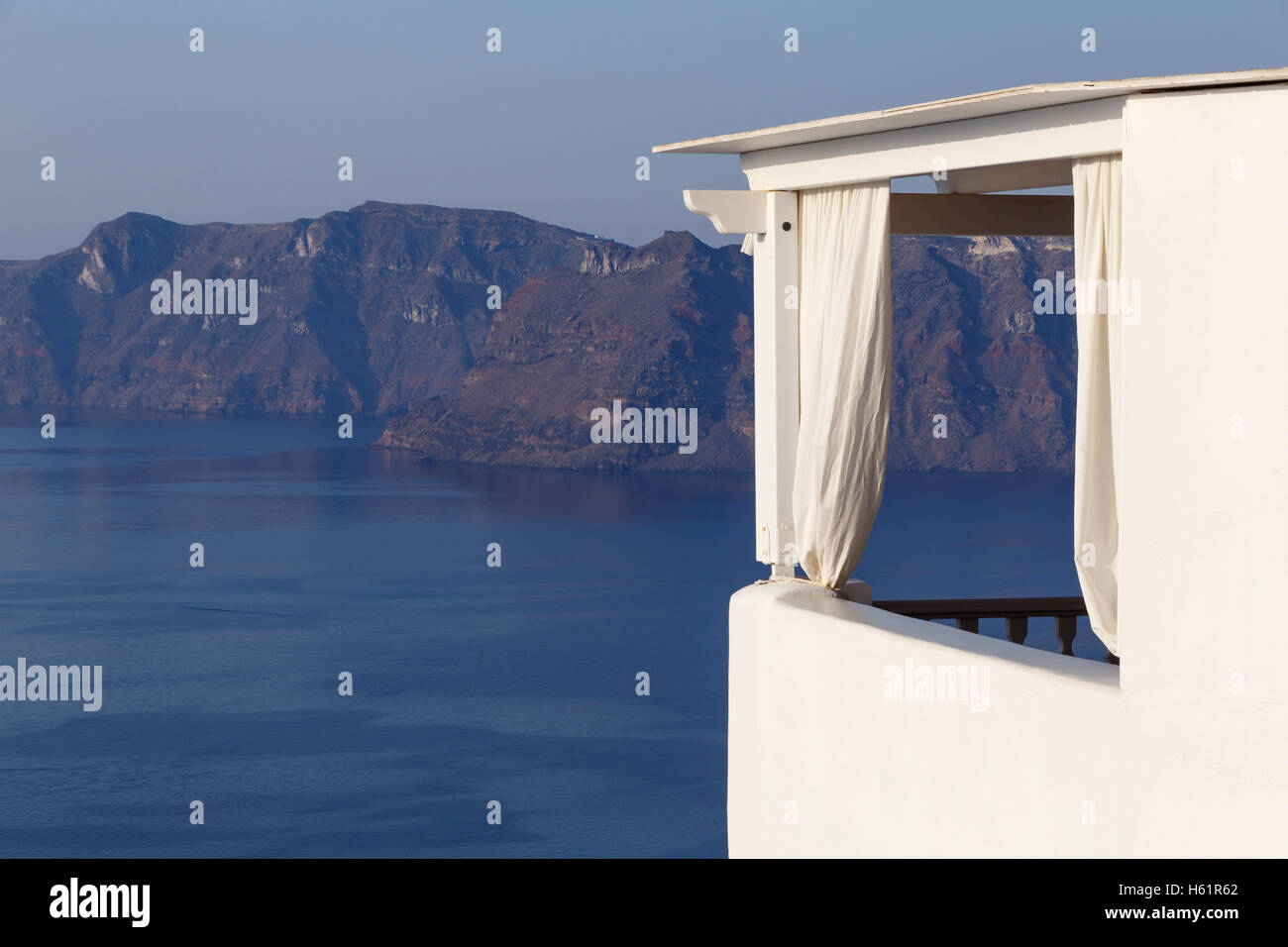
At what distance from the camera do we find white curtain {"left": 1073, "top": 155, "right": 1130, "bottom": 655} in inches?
126

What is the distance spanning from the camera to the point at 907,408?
116 meters

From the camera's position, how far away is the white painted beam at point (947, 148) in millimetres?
3217

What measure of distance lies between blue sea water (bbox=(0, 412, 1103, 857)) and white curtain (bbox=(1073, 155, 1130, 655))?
45914mm

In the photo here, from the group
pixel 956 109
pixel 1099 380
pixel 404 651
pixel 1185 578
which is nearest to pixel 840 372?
pixel 956 109

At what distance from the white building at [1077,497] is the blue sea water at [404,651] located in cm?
4500

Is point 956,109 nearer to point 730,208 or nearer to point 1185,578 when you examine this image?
point 730,208

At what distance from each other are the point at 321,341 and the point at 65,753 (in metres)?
94.1

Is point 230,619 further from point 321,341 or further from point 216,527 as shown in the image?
point 321,341

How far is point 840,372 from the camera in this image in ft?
13.7

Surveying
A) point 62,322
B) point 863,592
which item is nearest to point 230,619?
point 863,592

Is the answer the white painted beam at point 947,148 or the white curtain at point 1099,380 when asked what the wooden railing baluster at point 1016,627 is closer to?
the white curtain at point 1099,380

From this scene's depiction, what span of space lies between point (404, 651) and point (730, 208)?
2496 inches

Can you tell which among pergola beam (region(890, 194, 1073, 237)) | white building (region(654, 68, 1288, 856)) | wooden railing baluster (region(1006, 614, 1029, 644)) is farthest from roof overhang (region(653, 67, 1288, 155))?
wooden railing baluster (region(1006, 614, 1029, 644))
